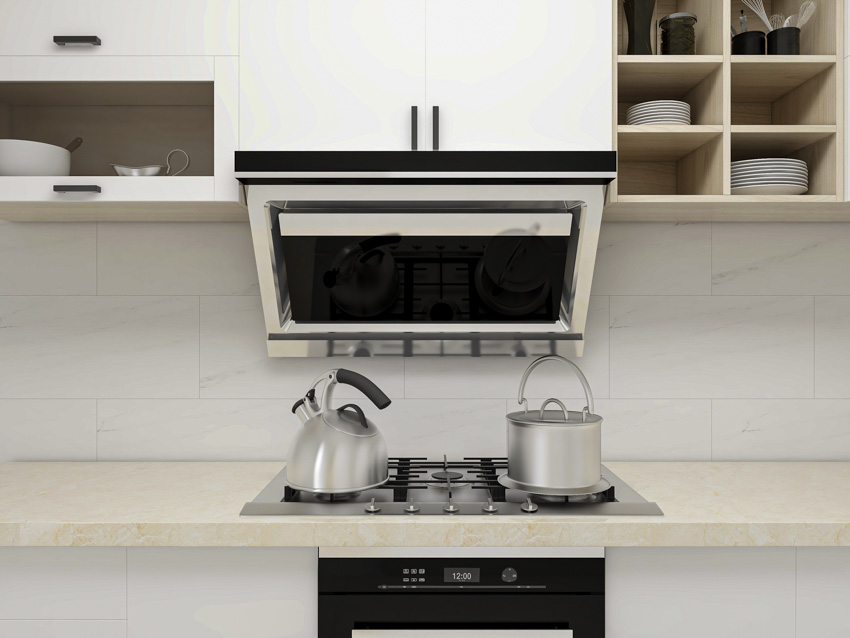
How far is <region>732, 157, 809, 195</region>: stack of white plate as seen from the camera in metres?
1.42

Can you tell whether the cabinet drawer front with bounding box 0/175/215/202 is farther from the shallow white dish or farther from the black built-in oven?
the shallow white dish

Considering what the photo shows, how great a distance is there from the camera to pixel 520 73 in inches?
54.2

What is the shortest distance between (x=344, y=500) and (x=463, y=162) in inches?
31.4

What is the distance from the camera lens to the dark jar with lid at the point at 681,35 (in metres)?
1.46

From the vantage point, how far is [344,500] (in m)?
1.30

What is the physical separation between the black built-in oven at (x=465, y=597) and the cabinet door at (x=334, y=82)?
0.92 metres

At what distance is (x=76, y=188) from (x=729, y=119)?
4.95ft

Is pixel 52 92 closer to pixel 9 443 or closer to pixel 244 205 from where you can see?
pixel 244 205

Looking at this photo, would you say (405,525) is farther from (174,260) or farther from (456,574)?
(174,260)

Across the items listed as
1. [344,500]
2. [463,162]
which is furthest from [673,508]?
[463,162]

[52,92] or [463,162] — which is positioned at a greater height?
[52,92]

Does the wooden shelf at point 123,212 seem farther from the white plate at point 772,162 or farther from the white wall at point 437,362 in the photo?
the white plate at point 772,162

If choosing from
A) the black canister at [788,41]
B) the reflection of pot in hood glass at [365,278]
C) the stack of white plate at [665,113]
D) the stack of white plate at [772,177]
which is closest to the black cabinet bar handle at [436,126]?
the reflection of pot in hood glass at [365,278]

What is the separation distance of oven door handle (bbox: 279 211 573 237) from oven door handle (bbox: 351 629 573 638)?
90cm
